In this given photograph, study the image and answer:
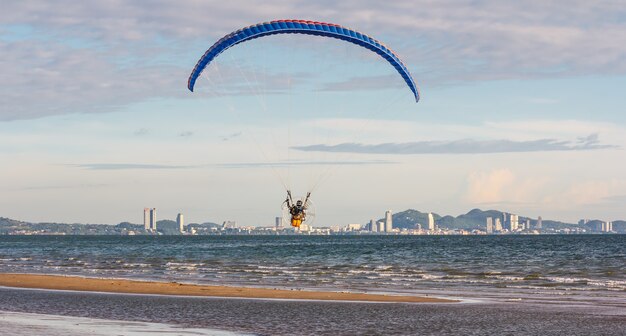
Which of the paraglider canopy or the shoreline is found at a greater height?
the paraglider canopy

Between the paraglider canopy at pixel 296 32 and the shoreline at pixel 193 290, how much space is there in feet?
31.2

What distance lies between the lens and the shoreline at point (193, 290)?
3027 centimetres

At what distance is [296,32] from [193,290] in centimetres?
1128

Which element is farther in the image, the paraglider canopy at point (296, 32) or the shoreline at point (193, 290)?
the paraglider canopy at point (296, 32)

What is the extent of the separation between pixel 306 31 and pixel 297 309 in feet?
40.6

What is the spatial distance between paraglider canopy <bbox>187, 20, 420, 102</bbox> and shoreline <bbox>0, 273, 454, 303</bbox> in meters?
9.50

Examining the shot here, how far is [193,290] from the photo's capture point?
33750 millimetres

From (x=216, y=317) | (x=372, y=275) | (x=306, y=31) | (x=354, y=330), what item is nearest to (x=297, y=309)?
(x=216, y=317)

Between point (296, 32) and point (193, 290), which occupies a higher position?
point (296, 32)

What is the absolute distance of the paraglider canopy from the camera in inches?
1291

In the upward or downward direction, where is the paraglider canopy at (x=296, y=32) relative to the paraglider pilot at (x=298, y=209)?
upward

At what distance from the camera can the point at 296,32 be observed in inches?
1293

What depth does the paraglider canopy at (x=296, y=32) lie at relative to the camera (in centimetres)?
3278

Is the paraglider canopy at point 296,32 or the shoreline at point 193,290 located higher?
the paraglider canopy at point 296,32
